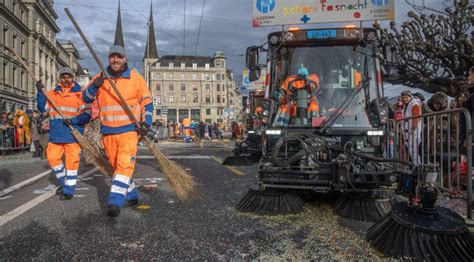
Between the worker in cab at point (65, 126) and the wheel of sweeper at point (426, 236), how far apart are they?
12.9 ft

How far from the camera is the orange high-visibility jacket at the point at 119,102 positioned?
14.2 feet

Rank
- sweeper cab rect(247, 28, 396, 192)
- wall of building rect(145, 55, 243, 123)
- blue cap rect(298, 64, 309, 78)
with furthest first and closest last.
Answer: wall of building rect(145, 55, 243, 123) < blue cap rect(298, 64, 309, 78) < sweeper cab rect(247, 28, 396, 192)

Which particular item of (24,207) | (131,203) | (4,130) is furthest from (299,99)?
(4,130)

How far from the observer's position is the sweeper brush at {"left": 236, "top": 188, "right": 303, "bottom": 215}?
13.5 feet

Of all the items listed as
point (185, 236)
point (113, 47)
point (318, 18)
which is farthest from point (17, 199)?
point (318, 18)

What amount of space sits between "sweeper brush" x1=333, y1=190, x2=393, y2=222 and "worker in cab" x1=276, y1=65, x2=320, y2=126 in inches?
54.9

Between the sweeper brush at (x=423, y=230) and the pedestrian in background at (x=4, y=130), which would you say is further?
the pedestrian in background at (x=4, y=130)

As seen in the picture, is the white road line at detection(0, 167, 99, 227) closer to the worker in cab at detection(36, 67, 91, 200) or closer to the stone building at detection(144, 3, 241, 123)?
the worker in cab at detection(36, 67, 91, 200)

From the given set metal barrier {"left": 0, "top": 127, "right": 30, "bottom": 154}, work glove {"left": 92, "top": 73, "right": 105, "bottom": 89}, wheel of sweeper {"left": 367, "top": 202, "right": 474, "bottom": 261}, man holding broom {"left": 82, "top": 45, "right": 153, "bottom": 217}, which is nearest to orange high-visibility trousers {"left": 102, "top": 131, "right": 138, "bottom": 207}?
man holding broom {"left": 82, "top": 45, "right": 153, "bottom": 217}

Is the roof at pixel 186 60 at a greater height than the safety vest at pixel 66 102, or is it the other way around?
the roof at pixel 186 60

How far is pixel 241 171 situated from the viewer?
8.16 m

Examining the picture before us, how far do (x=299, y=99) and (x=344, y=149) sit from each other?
4.94ft

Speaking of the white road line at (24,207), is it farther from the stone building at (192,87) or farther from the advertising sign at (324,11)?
the stone building at (192,87)

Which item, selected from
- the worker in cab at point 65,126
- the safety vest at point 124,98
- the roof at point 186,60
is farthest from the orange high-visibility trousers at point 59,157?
the roof at point 186,60
